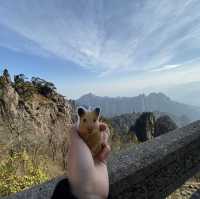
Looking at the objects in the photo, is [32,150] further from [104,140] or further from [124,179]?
[104,140]

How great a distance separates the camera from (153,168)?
3.94m

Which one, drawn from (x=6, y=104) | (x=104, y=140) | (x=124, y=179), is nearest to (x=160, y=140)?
(x=124, y=179)

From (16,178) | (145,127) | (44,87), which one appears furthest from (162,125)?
(16,178)

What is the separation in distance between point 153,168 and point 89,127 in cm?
198

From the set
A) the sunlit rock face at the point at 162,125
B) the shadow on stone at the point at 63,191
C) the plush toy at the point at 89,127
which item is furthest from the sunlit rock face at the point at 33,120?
the sunlit rock face at the point at 162,125

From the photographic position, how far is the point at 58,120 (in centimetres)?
2105

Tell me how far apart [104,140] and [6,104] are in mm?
14786

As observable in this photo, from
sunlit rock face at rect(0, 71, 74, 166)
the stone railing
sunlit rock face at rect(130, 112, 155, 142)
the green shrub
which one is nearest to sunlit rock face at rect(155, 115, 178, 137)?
sunlit rock face at rect(130, 112, 155, 142)

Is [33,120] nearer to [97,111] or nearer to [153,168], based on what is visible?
[153,168]

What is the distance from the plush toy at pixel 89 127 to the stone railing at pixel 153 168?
3.55ft

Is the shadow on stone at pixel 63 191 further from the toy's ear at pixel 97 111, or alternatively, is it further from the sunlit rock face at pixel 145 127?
A: the sunlit rock face at pixel 145 127

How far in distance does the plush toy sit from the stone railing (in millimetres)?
1083

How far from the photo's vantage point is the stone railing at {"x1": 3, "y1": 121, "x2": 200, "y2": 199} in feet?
11.4

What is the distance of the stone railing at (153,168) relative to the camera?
3.47m
